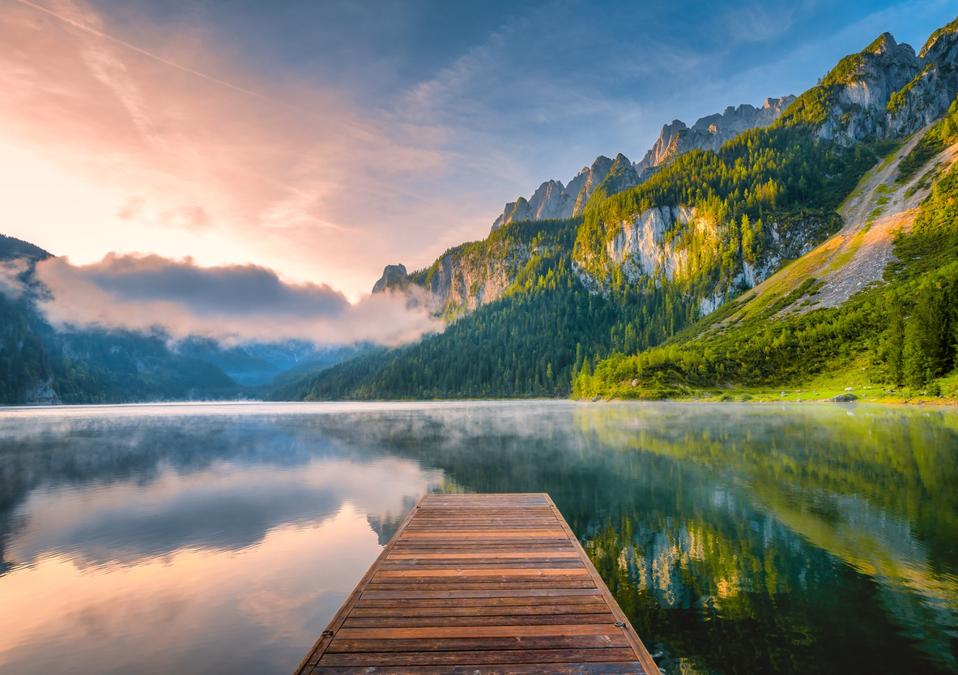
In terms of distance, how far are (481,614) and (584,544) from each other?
30.4ft

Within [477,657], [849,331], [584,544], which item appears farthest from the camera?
[849,331]

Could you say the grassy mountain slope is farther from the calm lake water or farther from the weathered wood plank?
the weathered wood plank

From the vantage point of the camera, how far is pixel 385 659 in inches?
314

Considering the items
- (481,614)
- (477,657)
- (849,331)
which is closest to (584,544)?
(481,614)

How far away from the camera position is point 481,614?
971 centimetres

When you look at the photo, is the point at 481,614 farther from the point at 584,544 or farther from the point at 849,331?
the point at 849,331

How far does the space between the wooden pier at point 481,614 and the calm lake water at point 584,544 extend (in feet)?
7.17

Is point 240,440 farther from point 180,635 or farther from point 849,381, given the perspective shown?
point 849,381

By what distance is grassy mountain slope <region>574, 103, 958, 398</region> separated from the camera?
268 ft

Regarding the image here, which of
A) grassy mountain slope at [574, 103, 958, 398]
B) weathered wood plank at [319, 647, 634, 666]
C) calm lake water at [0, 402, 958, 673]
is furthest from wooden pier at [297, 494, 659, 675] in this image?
grassy mountain slope at [574, 103, 958, 398]

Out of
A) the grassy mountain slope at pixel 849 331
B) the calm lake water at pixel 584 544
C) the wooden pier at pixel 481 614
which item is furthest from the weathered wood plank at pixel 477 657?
the grassy mountain slope at pixel 849 331

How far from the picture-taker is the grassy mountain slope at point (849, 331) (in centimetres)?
8169

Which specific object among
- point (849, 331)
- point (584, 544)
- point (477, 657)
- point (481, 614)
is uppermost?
point (849, 331)

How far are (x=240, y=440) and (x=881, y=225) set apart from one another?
773 feet
